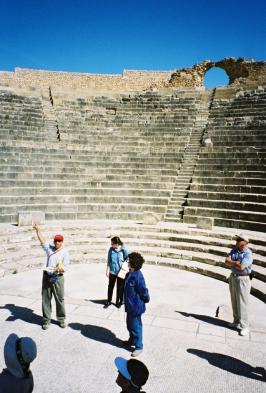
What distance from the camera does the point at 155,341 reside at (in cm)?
472

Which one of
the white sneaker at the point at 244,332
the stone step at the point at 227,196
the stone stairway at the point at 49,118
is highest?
the stone stairway at the point at 49,118

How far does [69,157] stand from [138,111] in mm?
5515

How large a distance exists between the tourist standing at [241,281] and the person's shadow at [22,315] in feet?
9.63

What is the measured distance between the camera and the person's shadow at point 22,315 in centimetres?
529

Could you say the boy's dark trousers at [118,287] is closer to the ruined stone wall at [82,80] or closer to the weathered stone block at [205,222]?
the weathered stone block at [205,222]

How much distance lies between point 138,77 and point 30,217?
887 inches

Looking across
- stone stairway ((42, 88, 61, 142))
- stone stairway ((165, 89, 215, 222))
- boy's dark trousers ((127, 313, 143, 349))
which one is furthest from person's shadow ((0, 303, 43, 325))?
stone stairway ((42, 88, 61, 142))

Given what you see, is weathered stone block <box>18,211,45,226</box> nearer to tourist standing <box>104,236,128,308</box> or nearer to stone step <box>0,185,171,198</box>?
stone step <box>0,185,171,198</box>

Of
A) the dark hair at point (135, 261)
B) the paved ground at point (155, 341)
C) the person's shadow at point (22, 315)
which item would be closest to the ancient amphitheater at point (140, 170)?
the paved ground at point (155, 341)

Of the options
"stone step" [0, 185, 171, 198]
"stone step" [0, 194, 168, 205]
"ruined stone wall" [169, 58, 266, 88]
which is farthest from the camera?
"ruined stone wall" [169, 58, 266, 88]

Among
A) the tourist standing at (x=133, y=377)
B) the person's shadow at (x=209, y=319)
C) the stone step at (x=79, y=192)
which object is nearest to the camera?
the tourist standing at (x=133, y=377)

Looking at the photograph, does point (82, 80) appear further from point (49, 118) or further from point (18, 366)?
point (18, 366)

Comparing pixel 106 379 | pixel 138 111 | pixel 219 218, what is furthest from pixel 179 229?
pixel 138 111

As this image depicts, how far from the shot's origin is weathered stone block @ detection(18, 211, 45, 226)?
954 cm
